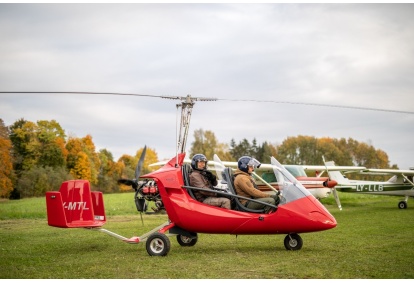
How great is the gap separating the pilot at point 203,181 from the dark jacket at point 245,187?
0.35 m

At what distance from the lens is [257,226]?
10625 millimetres

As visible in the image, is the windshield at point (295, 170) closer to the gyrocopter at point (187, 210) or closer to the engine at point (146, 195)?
the gyrocopter at point (187, 210)

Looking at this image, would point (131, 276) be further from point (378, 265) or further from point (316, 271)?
point (378, 265)

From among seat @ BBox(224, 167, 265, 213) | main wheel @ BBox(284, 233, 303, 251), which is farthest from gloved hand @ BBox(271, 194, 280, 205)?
main wheel @ BBox(284, 233, 303, 251)

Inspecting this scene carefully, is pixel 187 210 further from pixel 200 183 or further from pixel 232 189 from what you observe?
pixel 232 189

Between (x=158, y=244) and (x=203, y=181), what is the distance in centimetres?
170

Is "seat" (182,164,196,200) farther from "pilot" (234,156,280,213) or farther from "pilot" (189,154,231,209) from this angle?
"pilot" (234,156,280,213)

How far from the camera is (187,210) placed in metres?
10.9

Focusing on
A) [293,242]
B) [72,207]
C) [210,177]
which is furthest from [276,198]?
[72,207]

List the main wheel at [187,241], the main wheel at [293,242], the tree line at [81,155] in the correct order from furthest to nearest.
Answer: the tree line at [81,155], the main wheel at [187,241], the main wheel at [293,242]

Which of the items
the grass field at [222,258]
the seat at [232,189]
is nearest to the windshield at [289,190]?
the seat at [232,189]

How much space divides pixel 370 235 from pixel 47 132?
5255cm

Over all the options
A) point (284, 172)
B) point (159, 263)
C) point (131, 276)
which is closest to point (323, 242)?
point (284, 172)

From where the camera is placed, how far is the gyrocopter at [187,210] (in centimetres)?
1054
